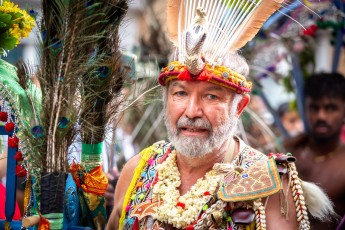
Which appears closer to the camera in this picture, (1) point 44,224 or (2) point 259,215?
(1) point 44,224

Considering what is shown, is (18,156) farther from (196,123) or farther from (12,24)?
(196,123)

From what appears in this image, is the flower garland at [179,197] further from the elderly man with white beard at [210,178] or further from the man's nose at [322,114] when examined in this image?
the man's nose at [322,114]

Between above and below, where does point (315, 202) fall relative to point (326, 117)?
below

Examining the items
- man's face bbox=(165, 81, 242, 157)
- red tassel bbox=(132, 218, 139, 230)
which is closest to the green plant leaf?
man's face bbox=(165, 81, 242, 157)

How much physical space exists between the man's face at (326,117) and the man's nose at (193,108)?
287cm

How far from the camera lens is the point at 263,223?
3.66 m

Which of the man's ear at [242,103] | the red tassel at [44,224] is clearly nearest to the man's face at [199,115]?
the man's ear at [242,103]

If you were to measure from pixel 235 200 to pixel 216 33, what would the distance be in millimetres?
863

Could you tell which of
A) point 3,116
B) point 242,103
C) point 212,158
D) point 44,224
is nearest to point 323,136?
point 242,103

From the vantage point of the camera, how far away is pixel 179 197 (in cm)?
396

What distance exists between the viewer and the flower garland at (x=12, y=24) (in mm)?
4074

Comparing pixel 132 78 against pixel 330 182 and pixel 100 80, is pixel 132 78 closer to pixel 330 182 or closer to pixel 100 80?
pixel 100 80

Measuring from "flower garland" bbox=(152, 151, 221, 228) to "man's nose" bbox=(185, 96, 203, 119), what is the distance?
33 cm

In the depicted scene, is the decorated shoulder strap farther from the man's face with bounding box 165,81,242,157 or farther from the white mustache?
the white mustache
